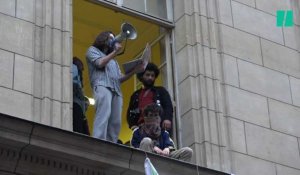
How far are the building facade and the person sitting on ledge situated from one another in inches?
45.9

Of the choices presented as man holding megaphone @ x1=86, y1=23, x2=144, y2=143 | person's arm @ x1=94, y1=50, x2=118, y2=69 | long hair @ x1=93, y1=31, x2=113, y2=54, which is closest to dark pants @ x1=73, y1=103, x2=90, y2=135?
man holding megaphone @ x1=86, y1=23, x2=144, y2=143

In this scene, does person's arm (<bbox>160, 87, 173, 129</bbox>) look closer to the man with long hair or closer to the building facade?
the building facade

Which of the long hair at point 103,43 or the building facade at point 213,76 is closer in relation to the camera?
the building facade at point 213,76

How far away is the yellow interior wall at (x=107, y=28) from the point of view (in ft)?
71.2

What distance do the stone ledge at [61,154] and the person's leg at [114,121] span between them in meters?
1.42

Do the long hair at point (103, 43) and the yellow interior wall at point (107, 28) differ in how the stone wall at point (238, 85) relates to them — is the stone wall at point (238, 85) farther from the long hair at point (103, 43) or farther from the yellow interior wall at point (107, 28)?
the long hair at point (103, 43)

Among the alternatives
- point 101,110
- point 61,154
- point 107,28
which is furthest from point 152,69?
point 107,28

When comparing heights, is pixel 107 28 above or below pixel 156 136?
above

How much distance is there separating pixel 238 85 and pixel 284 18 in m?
1.89

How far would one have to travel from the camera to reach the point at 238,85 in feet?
65.2

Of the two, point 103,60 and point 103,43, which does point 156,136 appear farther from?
point 103,43

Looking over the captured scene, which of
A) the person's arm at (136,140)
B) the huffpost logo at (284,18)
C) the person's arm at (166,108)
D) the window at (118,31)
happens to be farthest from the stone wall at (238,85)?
the person's arm at (136,140)

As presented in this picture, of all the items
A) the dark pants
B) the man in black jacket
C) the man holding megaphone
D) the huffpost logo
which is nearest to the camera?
the man holding megaphone

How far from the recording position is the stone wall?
19047mm
